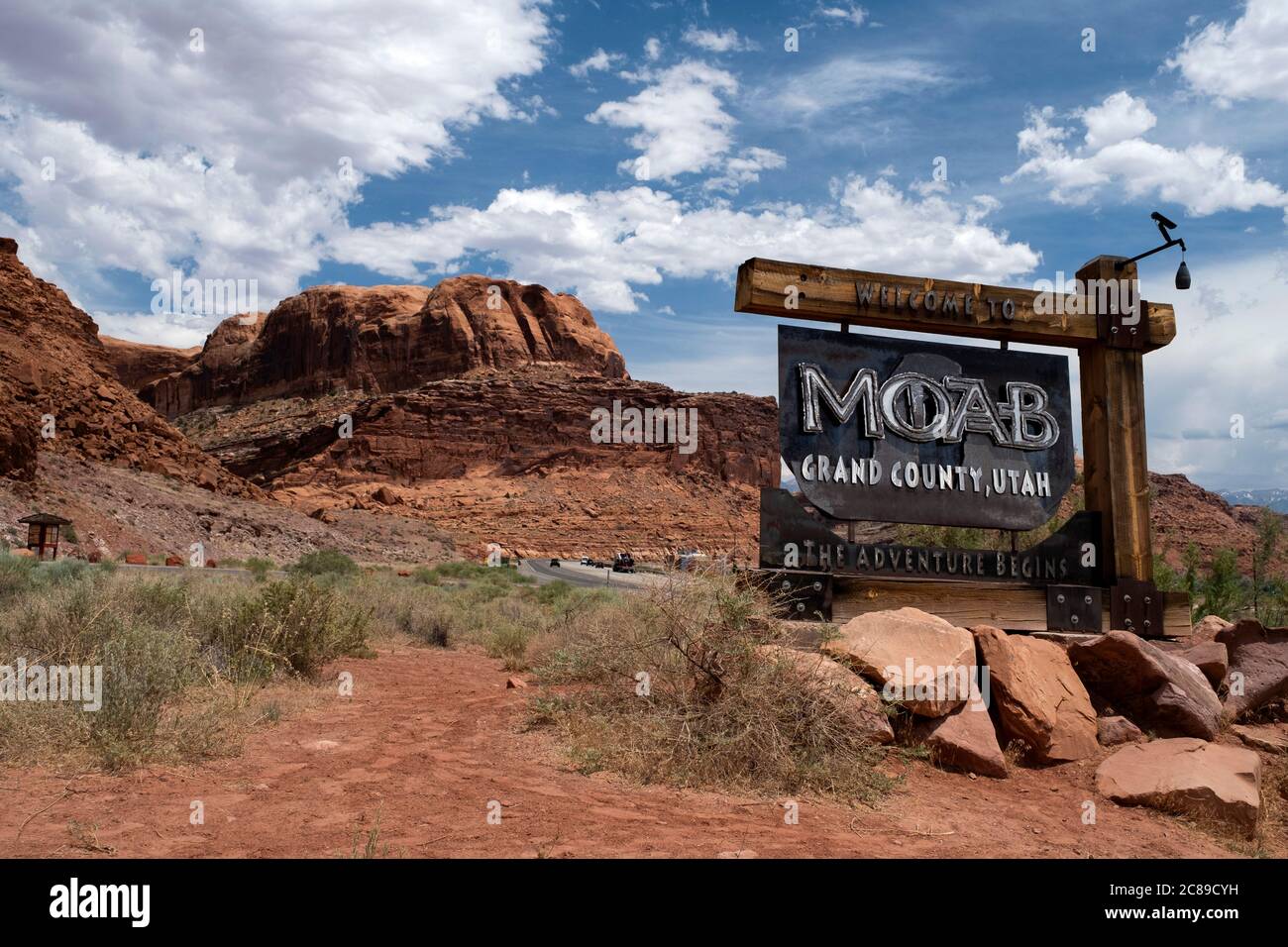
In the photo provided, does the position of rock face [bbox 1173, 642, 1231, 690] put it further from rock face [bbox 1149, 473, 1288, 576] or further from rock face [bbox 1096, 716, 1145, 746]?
rock face [bbox 1149, 473, 1288, 576]

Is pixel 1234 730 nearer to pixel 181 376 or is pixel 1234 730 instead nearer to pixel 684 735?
pixel 684 735

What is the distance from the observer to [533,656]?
36.9ft

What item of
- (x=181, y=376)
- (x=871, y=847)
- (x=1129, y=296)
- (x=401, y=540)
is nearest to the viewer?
(x=871, y=847)

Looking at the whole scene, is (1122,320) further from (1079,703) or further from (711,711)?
(711,711)

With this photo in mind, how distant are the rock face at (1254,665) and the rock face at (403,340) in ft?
300

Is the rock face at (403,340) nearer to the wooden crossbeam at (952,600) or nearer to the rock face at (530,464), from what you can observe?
the rock face at (530,464)

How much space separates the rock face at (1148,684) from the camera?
7.17 m

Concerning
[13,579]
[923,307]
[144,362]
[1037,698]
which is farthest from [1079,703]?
[144,362]

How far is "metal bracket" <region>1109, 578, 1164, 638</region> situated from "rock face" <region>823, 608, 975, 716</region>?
2.27m

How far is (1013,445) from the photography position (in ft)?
27.9

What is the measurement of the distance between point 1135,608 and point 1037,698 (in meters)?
2.26

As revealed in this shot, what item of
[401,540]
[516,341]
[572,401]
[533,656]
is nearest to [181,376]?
[516,341]

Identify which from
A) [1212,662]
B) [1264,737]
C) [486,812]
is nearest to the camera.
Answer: [486,812]

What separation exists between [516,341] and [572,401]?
21449mm
